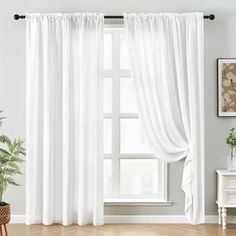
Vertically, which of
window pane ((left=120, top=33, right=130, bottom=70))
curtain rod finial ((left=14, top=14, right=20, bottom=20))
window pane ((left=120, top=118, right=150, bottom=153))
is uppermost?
curtain rod finial ((left=14, top=14, right=20, bottom=20))

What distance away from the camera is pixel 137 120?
536 centimetres

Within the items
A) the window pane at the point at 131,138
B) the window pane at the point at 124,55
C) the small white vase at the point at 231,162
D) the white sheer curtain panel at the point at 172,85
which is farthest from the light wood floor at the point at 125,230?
the window pane at the point at 124,55

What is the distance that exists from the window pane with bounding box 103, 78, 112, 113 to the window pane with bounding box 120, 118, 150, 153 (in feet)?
0.72

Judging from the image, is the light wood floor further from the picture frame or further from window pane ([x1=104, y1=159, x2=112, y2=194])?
the picture frame

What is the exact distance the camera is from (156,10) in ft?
17.0

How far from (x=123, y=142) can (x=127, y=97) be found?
55 cm

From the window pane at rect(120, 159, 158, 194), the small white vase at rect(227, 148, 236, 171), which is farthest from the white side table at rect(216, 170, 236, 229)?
the window pane at rect(120, 159, 158, 194)

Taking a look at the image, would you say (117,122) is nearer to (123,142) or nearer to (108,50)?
(123,142)

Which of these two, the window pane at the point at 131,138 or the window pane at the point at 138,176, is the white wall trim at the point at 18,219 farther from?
the window pane at the point at 131,138

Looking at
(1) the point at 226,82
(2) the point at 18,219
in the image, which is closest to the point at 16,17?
(2) the point at 18,219

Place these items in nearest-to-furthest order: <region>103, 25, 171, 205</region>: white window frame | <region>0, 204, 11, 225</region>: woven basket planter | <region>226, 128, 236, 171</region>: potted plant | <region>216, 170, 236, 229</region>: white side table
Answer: <region>0, 204, 11, 225</region>: woven basket planter → <region>216, 170, 236, 229</region>: white side table → <region>226, 128, 236, 171</region>: potted plant → <region>103, 25, 171, 205</region>: white window frame

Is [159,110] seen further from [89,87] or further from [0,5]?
[0,5]

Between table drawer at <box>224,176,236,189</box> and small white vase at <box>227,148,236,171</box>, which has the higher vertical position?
small white vase at <box>227,148,236,171</box>

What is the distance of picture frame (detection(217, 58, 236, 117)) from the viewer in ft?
16.9
